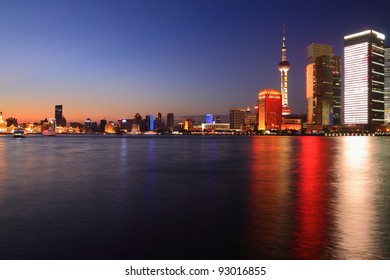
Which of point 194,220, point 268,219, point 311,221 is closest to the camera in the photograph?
point 311,221

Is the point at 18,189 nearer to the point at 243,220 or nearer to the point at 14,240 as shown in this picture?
the point at 14,240

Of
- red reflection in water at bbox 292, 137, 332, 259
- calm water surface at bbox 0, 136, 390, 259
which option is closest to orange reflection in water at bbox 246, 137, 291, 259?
calm water surface at bbox 0, 136, 390, 259

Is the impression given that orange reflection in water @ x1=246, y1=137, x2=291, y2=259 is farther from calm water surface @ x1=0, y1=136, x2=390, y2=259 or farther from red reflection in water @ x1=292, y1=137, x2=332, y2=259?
red reflection in water @ x1=292, y1=137, x2=332, y2=259

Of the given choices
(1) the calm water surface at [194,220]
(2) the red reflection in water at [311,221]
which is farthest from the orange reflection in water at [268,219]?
(2) the red reflection in water at [311,221]

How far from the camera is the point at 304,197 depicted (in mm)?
25875

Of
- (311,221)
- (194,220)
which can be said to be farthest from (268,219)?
(194,220)

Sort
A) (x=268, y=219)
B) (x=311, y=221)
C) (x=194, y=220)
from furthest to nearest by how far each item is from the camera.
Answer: (x=268, y=219) → (x=194, y=220) → (x=311, y=221)

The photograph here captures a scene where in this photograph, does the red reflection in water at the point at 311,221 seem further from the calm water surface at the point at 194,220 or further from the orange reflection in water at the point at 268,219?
the orange reflection in water at the point at 268,219

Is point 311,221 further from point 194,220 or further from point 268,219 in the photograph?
point 194,220

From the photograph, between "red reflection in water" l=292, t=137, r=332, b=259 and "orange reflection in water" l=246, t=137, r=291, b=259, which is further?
"orange reflection in water" l=246, t=137, r=291, b=259

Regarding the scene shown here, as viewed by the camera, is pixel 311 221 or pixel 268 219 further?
pixel 268 219

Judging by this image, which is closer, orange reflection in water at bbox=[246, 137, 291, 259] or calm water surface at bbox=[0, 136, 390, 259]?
calm water surface at bbox=[0, 136, 390, 259]
